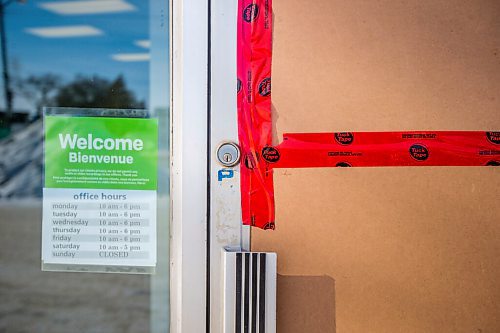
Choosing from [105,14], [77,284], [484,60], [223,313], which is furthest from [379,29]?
[77,284]

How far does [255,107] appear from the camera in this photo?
1610 millimetres

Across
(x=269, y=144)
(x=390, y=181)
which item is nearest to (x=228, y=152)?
(x=269, y=144)

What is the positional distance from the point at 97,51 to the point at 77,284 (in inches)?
27.8

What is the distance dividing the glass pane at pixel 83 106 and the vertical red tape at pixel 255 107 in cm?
23

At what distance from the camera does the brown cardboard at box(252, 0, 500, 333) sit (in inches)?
63.1

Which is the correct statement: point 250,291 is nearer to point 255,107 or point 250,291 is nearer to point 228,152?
point 228,152

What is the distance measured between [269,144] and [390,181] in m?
0.37

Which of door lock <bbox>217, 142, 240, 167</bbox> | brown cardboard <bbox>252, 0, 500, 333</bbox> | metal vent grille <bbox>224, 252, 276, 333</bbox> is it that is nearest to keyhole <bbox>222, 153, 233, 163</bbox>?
door lock <bbox>217, 142, 240, 167</bbox>

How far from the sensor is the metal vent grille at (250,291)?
1.53 metres

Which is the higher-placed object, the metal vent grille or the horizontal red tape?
the horizontal red tape

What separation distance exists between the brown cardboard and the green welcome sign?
1.30ft

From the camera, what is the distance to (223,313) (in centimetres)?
156

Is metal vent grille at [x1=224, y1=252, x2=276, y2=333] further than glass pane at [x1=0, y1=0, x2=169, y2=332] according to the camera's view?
No

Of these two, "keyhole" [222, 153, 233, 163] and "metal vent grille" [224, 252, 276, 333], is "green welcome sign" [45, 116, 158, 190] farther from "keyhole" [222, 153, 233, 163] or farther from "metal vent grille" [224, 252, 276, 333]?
"metal vent grille" [224, 252, 276, 333]
